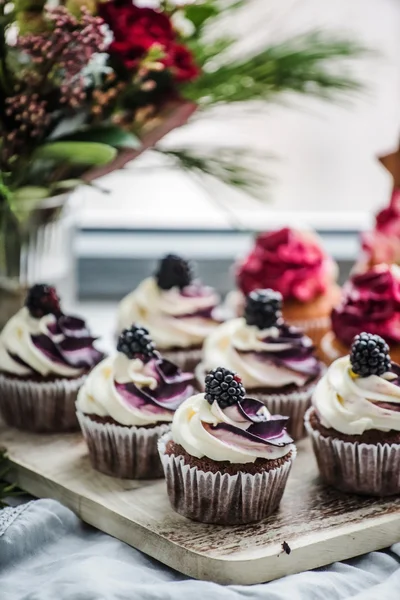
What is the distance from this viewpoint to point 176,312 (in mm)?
2396

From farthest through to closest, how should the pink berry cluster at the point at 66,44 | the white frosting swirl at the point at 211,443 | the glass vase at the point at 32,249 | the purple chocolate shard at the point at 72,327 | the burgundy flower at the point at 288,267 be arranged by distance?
1. the burgundy flower at the point at 288,267
2. the glass vase at the point at 32,249
3. the purple chocolate shard at the point at 72,327
4. the pink berry cluster at the point at 66,44
5. the white frosting swirl at the point at 211,443

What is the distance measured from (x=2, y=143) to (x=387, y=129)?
2.23 meters

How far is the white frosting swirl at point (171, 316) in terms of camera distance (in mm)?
2387

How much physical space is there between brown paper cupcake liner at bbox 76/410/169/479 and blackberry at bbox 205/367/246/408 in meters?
0.22

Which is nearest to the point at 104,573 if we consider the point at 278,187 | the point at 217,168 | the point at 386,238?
the point at 217,168

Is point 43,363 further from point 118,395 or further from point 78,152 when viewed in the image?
point 78,152

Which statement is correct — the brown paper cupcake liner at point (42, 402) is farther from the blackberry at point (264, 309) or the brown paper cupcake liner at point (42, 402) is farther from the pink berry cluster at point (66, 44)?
the pink berry cluster at point (66, 44)

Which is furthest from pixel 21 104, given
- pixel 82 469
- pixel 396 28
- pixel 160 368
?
pixel 396 28

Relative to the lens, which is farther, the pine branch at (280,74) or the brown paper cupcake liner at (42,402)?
the pine branch at (280,74)

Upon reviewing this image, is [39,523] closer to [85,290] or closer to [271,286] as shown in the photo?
[271,286]

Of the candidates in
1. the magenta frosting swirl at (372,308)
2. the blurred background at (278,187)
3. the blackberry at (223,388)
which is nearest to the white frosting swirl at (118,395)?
the blackberry at (223,388)

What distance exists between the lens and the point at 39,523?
1766mm

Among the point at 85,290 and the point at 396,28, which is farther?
the point at 396,28

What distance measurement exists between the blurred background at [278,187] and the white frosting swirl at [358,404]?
168 cm
